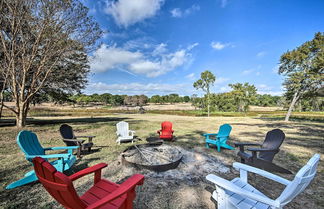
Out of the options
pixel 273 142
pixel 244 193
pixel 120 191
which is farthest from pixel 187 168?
pixel 120 191

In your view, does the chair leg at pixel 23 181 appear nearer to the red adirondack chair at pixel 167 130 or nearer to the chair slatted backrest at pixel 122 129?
the chair slatted backrest at pixel 122 129

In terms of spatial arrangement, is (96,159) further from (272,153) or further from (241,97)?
(241,97)

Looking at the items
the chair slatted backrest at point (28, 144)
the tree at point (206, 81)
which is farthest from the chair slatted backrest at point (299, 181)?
the tree at point (206, 81)

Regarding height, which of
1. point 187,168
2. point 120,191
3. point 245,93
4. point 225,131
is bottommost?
point 187,168

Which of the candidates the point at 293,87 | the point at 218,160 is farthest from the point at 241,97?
the point at 218,160

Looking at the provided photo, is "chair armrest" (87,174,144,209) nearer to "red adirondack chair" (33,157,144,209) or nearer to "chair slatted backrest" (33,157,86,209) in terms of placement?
"red adirondack chair" (33,157,144,209)

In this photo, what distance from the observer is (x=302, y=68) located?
15.2 metres

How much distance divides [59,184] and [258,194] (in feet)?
8.35

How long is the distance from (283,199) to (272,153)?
2.52 meters

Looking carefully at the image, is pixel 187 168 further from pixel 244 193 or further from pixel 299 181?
pixel 299 181

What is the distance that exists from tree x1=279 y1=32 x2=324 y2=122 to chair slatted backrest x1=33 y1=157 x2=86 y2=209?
60.5 feet

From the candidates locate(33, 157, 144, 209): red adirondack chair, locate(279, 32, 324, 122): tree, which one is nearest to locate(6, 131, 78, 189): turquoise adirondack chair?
locate(33, 157, 144, 209): red adirondack chair

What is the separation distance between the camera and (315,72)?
42.8 ft

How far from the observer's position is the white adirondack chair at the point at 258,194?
1434mm
